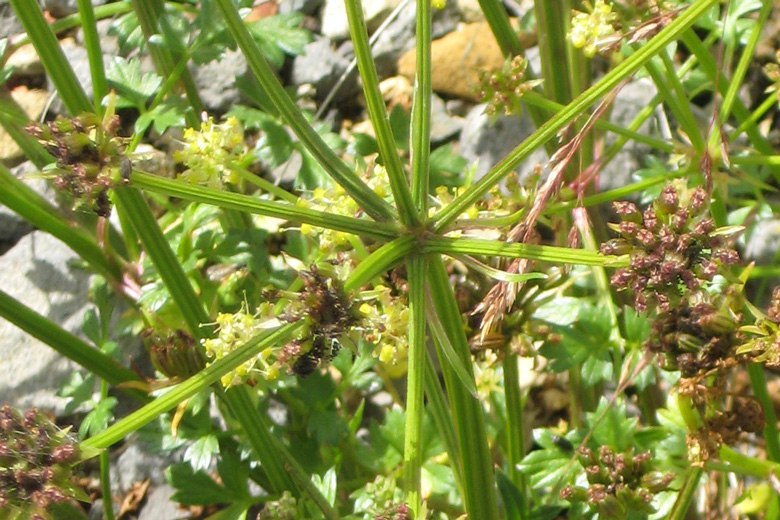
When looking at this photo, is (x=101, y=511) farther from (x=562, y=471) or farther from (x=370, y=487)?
(x=562, y=471)

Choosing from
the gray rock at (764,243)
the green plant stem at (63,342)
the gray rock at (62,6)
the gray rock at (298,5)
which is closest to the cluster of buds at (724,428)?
the gray rock at (764,243)

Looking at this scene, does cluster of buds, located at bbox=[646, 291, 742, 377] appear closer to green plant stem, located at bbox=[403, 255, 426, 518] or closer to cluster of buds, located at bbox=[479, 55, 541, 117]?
green plant stem, located at bbox=[403, 255, 426, 518]

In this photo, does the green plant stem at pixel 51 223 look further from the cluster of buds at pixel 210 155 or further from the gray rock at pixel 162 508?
the gray rock at pixel 162 508

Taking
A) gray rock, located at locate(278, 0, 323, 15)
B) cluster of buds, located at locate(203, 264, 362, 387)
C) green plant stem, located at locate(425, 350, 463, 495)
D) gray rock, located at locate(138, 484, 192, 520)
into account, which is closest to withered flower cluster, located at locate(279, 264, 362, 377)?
cluster of buds, located at locate(203, 264, 362, 387)

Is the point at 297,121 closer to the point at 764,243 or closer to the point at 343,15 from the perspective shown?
the point at 764,243

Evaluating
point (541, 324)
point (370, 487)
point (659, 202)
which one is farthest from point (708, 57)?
point (370, 487)

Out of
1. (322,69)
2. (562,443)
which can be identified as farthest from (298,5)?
(562,443)
